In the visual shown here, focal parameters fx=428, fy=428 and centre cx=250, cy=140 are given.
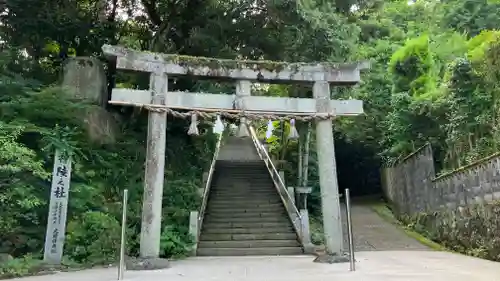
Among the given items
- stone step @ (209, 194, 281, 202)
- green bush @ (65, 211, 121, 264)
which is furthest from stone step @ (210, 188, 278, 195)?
green bush @ (65, 211, 121, 264)

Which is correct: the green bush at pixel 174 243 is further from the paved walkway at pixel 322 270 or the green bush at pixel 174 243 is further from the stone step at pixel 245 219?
the stone step at pixel 245 219

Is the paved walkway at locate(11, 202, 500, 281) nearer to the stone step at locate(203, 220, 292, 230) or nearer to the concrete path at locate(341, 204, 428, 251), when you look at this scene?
the concrete path at locate(341, 204, 428, 251)

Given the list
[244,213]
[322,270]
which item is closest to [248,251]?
[244,213]

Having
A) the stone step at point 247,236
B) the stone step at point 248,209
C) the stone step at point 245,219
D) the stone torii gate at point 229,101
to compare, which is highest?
the stone torii gate at point 229,101

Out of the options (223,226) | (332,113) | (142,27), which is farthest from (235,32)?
(223,226)

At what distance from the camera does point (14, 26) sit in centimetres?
1196

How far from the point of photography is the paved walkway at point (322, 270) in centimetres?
655

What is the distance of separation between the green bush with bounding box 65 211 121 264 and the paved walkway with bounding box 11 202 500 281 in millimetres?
910

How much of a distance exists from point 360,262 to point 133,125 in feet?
25.3

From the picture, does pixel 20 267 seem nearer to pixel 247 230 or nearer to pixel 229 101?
pixel 229 101

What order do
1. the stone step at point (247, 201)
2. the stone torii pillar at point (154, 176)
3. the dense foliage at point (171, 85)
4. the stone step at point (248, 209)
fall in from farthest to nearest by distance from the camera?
1. the stone step at point (247, 201)
2. the stone step at point (248, 209)
3. the dense foliage at point (171, 85)
4. the stone torii pillar at point (154, 176)

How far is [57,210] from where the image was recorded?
8453 mm

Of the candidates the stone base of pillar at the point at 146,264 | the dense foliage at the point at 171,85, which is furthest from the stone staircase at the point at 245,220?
the stone base of pillar at the point at 146,264

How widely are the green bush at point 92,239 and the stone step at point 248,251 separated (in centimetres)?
228
